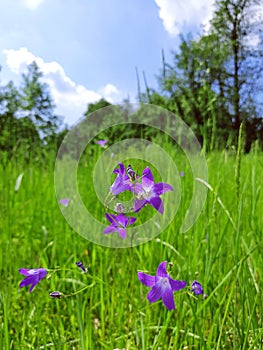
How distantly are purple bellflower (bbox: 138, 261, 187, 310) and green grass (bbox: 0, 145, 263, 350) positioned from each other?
4 centimetres

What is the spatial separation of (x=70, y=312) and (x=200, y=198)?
0.48 m

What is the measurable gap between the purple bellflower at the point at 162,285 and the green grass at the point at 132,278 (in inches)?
1.5

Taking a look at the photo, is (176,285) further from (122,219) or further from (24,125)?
(24,125)

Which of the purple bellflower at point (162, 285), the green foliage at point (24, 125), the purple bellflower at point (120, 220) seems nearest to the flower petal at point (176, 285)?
the purple bellflower at point (162, 285)

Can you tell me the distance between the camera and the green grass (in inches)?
30.4

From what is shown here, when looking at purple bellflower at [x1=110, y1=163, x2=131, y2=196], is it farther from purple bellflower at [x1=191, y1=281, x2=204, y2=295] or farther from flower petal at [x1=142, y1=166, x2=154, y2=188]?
purple bellflower at [x1=191, y1=281, x2=204, y2=295]

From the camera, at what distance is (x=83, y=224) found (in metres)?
1.53

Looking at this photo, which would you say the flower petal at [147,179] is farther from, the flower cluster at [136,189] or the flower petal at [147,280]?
the flower petal at [147,280]

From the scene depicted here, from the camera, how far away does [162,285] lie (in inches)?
22.5

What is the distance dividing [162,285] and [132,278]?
20 cm

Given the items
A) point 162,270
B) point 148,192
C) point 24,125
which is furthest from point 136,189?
point 24,125

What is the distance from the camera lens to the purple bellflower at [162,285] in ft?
1.82

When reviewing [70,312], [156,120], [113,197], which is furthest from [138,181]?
[156,120]

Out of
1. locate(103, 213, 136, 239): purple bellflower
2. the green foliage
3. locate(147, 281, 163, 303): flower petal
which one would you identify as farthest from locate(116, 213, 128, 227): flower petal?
the green foliage
